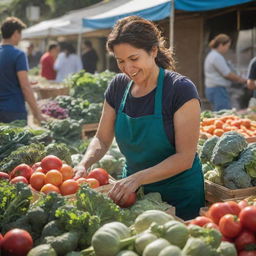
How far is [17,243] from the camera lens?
1860 millimetres

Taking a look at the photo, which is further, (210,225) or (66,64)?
(66,64)

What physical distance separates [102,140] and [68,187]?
57 centimetres

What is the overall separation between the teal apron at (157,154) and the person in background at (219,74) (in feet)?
17.8

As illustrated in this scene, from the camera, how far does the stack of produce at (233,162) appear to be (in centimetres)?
336

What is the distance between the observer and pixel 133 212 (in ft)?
7.74

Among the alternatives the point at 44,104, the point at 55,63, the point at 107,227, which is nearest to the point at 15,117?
the point at 44,104

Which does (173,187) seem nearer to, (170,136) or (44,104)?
(170,136)

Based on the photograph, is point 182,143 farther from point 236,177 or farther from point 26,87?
point 26,87

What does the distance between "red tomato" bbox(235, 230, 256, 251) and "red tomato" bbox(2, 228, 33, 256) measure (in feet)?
2.98

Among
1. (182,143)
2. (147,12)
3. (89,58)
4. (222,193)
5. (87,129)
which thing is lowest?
(87,129)

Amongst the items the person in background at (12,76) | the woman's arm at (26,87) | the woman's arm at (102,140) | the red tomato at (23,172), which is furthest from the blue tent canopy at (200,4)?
the red tomato at (23,172)

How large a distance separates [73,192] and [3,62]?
329 centimetres

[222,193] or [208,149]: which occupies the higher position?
[208,149]

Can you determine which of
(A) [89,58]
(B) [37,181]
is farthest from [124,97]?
(A) [89,58]
